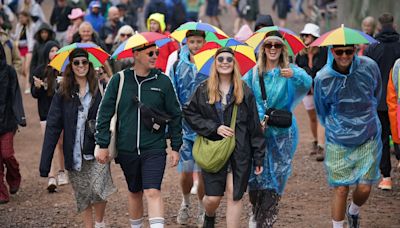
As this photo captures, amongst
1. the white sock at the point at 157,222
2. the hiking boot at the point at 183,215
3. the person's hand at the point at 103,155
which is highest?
the person's hand at the point at 103,155

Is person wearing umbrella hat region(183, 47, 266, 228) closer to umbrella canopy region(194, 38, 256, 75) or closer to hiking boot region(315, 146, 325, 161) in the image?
umbrella canopy region(194, 38, 256, 75)

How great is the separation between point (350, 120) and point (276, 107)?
2.19ft

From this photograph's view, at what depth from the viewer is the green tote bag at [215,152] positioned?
26.0ft

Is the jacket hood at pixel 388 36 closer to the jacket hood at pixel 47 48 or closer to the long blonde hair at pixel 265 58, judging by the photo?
the long blonde hair at pixel 265 58

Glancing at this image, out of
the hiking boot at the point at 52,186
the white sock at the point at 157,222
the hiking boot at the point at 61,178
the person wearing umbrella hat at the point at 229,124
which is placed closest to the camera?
the white sock at the point at 157,222

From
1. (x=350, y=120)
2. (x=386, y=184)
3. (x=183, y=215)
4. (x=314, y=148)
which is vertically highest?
(x=350, y=120)

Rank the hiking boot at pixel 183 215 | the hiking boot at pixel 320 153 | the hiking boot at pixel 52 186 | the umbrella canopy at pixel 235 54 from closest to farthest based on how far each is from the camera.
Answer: the umbrella canopy at pixel 235 54 < the hiking boot at pixel 183 215 < the hiking boot at pixel 52 186 < the hiking boot at pixel 320 153

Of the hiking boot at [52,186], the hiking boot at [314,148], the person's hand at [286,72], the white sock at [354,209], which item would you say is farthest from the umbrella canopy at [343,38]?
the hiking boot at [314,148]

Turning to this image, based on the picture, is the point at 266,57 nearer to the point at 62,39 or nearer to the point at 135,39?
the point at 135,39

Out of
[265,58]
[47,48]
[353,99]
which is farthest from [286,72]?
[47,48]

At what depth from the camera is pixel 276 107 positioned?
8.56 metres

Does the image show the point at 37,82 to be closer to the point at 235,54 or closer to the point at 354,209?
the point at 235,54

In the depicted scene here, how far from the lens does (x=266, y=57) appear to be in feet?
28.3

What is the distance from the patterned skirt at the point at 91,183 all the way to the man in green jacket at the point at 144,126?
2.23ft
